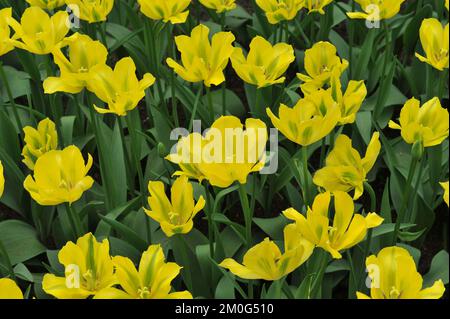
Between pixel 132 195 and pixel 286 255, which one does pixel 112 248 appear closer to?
pixel 132 195

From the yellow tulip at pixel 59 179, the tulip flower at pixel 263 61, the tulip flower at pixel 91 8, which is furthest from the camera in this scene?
the tulip flower at pixel 91 8

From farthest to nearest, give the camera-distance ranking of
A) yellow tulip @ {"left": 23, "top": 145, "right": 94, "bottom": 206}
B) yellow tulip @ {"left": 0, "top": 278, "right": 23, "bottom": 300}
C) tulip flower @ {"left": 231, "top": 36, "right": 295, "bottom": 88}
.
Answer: tulip flower @ {"left": 231, "top": 36, "right": 295, "bottom": 88} < yellow tulip @ {"left": 23, "top": 145, "right": 94, "bottom": 206} < yellow tulip @ {"left": 0, "top": 278, "right": 23, "bottom": 300}

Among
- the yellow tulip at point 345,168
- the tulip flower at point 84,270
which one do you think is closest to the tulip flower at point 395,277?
the yellow tulip at point 345,168

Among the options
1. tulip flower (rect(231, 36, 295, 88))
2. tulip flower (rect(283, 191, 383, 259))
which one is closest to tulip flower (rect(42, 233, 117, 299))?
tulip flower (rect(283, 191, 383, 259))

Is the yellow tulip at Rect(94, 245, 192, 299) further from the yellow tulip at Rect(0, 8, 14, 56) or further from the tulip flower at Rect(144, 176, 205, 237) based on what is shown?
the yellow tulip at Rect(0, 8, 14, 56)

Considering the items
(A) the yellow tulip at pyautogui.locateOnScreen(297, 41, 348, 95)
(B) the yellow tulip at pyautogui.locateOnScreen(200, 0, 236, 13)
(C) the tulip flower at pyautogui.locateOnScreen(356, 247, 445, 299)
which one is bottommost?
(C) the tulip flower at pyautogui.locateOnScreen(356, 247, 445, 299)

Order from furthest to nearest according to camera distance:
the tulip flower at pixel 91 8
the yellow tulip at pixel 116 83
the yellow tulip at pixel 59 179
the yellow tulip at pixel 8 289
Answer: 1. the tulip flower at pixel 91 8
2. the yellow tulip at pixel 116 83
3. the yellow tulip at pixel 59 179
4. the yellow tulip at pixel 8 289

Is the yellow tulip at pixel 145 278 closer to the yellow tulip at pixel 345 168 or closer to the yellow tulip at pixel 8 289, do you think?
the yellow tulip at pixel 8 289
